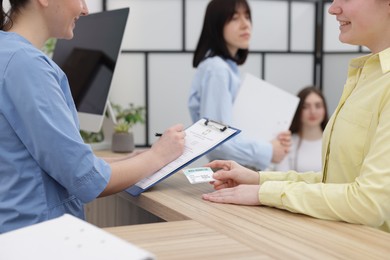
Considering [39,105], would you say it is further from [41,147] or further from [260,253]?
[260,253]

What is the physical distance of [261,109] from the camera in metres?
2.38

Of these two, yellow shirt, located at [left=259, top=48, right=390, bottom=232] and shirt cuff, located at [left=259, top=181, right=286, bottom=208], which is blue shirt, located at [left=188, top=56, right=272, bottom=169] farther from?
shirt cuff, located at [left=259, top=181, right=286, bottom=208]

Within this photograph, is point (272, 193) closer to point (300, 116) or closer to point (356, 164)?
point (356, 164)

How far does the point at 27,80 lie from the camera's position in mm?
1134

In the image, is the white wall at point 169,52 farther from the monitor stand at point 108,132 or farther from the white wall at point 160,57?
the monitor stand at point 108,132

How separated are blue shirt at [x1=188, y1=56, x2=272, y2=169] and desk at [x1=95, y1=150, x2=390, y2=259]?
88cm

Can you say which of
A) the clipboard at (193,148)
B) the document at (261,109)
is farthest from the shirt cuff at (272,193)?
the document at (261,109)

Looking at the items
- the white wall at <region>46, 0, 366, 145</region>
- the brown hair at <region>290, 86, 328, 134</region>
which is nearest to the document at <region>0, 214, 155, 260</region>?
the brown hair at <region>290, 86, 328, 134</region>

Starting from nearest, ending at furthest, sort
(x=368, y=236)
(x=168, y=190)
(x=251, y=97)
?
(x=368, y=236) < (x=168, y=190) < (x=251, y=97)

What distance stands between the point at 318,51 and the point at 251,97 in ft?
10.5

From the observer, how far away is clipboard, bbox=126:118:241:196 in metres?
1.42

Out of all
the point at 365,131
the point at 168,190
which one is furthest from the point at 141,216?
the point at 365,131

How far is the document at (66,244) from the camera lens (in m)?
0.72

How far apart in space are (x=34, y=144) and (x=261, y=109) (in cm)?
138
